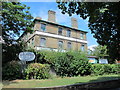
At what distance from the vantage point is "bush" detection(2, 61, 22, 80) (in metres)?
10.7

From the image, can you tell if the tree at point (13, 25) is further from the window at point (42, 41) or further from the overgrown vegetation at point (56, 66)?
the window at point (42, 41)

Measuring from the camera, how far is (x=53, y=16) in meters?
27.6

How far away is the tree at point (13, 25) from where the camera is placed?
10877mm

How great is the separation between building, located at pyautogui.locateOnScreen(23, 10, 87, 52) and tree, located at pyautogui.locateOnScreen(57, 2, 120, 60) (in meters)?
14.9

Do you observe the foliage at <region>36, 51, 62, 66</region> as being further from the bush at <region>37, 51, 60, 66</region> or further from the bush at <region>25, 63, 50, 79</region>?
the bush at <region>25, 63, 50, 79</region>

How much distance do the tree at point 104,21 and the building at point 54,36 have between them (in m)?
14.9

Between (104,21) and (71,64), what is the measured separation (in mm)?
8131

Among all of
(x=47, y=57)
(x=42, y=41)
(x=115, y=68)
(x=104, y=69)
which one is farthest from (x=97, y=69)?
(x=42, y=41)

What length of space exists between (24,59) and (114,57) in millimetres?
8498

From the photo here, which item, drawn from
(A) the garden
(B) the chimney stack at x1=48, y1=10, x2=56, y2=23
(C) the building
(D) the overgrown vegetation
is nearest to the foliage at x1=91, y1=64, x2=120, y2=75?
(A) the garden

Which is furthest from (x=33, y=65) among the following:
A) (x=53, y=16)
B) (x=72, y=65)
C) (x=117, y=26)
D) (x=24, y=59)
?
(x=53, y=16)

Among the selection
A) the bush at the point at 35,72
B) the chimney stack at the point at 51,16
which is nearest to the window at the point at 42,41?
the chimney stack at the point at 51,16

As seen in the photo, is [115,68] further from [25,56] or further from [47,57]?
[25,56]

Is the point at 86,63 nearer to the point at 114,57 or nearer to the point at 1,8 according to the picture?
the point at 114,57
